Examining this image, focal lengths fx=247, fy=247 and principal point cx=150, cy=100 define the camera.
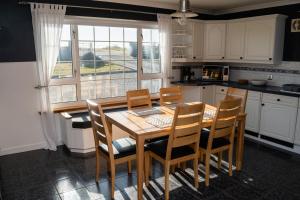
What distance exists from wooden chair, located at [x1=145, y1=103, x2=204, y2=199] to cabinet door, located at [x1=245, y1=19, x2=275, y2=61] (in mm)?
2485

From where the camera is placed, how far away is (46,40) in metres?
3.47

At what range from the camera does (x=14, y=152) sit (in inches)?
142

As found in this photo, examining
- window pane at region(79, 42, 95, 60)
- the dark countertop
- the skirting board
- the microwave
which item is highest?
window pane at region(79, 42, 95, 60)

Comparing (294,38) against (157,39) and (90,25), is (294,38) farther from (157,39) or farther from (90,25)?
(90,25)

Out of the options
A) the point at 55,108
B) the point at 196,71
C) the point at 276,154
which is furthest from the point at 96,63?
the point at 276,154

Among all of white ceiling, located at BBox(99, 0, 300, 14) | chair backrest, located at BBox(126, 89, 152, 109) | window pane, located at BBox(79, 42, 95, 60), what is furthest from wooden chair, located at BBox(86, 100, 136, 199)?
white ceiling, located at BBox(99, 0, 300, 14)

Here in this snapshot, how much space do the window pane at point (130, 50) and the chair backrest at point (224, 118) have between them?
2.25 meters

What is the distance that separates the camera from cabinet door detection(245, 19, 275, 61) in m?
4.14

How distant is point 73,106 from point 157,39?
196 centimetres

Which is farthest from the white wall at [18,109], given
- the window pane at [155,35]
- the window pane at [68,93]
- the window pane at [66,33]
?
the window pane at [155,35]

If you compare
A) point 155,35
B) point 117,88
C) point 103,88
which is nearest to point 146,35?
point 155,35

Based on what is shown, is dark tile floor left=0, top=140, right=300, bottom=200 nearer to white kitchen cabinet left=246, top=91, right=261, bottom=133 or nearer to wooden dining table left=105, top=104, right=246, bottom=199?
wooden dining table left=105, top=104, right=246, bottom=199

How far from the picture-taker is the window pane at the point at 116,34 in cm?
415

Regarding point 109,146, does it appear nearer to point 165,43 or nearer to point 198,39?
point 165,43
